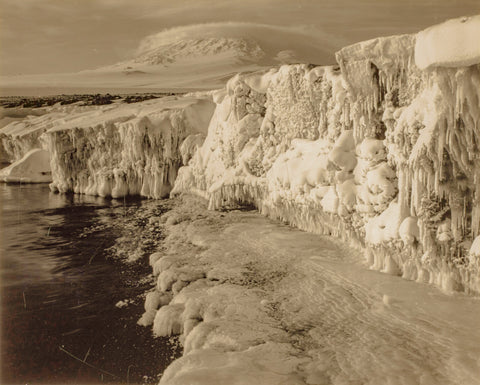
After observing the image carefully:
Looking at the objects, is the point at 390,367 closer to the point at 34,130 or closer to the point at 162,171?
the point at 162,171

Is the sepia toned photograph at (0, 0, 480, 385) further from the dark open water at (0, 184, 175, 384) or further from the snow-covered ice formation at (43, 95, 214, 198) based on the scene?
the snow-covered ice formation at (43, 95, 214, 198)

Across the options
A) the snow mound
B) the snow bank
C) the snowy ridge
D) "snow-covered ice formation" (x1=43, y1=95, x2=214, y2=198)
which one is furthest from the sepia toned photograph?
the snow bank

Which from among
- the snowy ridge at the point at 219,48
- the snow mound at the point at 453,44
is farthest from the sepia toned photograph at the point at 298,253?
the snowy ridge at the point at 219,48

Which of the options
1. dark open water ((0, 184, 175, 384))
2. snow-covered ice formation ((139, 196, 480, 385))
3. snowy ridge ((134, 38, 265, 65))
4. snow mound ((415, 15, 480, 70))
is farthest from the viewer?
snowy ridge ((134, 38, 265, 65))

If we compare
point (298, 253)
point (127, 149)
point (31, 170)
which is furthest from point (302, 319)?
point (31, 170)

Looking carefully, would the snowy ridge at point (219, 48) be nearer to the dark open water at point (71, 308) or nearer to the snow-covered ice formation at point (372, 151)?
the snow-covered ice formation at point (372, 151)

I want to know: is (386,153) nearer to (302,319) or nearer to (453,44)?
(453,44)
